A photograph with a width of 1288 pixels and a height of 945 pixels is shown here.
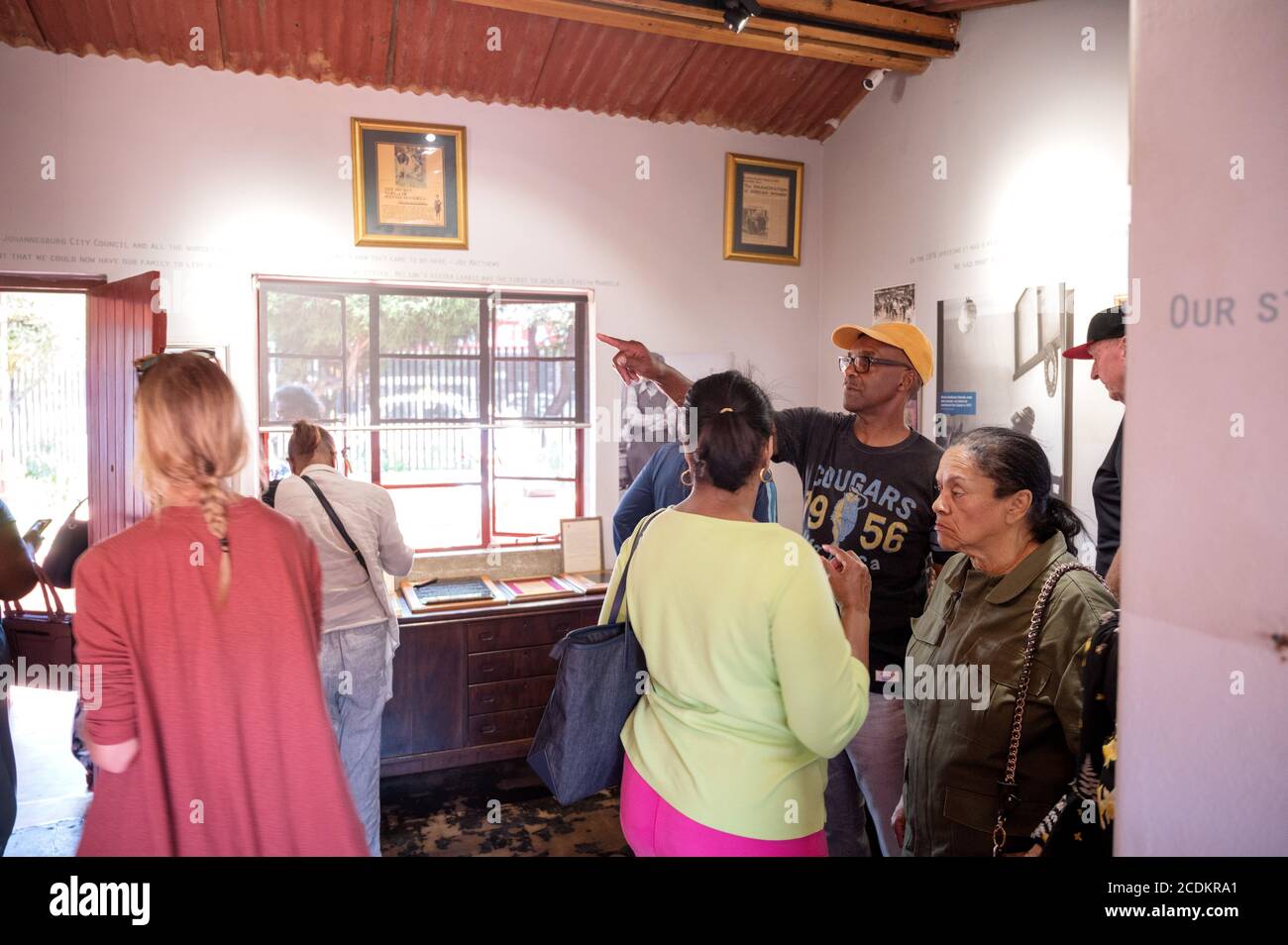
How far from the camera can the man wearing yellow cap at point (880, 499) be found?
2127 millimetres

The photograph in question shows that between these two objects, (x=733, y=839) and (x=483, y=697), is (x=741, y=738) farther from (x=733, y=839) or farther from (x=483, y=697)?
(x=483, y=697)

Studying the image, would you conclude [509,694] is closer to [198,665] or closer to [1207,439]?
[198,665]

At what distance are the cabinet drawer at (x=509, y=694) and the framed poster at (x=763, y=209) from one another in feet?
8.96

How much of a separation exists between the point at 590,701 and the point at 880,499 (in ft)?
3.57

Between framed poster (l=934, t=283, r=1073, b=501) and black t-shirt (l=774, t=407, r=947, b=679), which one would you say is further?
framed poster (l=934, t=283, r=1073, b=501)

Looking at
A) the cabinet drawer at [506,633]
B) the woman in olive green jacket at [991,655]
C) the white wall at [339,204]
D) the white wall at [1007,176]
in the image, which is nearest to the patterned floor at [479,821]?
the cabinet drawer at [506,633]

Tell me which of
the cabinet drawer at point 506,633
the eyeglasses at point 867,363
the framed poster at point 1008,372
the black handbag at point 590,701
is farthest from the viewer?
the cabinet drawer at point 506,633

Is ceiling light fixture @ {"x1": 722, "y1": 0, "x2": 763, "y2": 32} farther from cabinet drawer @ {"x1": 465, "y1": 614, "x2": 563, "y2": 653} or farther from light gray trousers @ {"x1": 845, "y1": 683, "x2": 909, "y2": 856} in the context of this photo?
cabinet drawer @ {"x1": 465, "y1": 614, "x2": 563, "y2": 653}

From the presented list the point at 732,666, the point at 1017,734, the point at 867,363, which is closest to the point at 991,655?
the point at 1017,734

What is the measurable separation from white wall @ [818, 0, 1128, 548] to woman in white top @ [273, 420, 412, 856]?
2.71m

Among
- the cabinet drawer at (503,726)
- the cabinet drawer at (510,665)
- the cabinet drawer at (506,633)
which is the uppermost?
the cabinet drawer at (506,633)

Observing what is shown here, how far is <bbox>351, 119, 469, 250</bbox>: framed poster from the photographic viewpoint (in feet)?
12.8

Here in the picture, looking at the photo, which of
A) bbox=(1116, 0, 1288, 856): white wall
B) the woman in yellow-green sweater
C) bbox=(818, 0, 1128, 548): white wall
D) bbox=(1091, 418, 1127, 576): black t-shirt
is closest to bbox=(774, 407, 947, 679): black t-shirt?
bbox=(1091, 418, 1127, 576): black t-shirt

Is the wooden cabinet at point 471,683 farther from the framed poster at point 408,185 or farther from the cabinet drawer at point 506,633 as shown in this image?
the framed poster at point 408,185
